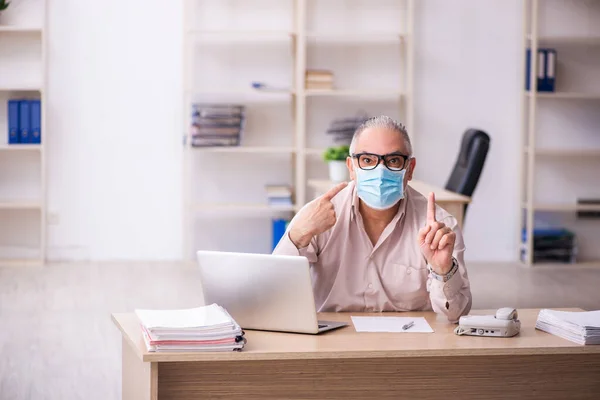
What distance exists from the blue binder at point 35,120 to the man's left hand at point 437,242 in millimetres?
4905

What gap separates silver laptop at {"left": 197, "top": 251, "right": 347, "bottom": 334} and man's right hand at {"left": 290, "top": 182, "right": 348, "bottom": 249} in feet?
1.03

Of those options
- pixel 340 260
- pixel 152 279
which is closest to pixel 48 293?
pixel 152 279

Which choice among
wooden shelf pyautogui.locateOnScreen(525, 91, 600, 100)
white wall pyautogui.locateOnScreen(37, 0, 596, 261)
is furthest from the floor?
wooden shelf pyautogui.locateOnScreen(525, 91, 600, 100)

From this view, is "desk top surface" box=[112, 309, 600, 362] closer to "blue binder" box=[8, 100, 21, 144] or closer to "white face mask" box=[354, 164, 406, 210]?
"white face mask" box=[354, 164, 406, 210]

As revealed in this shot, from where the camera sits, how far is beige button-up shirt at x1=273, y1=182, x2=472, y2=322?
9.04 ft

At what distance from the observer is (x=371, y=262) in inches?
110

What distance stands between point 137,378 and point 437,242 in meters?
0.81

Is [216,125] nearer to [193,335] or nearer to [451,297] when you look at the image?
[451,297]

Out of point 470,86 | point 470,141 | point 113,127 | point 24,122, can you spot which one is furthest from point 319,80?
point 24,122

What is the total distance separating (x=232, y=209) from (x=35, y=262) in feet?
4.79

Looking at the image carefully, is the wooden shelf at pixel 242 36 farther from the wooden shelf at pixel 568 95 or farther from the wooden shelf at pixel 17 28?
the wooden shelf at pixel 568 95

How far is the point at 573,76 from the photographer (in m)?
7.32

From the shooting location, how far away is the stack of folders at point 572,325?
2.26 metres

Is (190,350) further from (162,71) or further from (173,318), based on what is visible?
(162,71)
